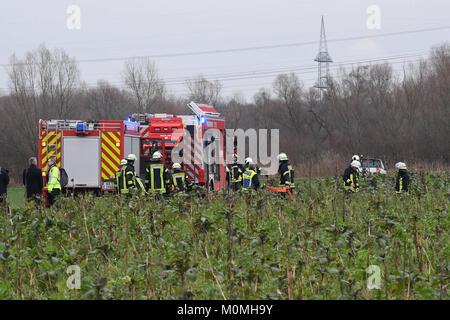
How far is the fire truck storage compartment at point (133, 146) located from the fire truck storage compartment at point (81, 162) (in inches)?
28.8

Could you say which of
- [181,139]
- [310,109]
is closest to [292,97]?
[310,109]

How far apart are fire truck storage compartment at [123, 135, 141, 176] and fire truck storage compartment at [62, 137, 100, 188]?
732 mm

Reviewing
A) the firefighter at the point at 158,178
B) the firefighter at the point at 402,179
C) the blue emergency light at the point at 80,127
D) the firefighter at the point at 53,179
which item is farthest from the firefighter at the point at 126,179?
the firefighter at the point at 402,179

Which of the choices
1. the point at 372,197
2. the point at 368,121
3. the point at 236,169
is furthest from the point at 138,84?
the point at 372,197

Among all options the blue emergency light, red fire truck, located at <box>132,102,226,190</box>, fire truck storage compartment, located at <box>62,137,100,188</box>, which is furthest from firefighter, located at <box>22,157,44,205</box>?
red fire truck, located at <box>132,102,226,190</box>

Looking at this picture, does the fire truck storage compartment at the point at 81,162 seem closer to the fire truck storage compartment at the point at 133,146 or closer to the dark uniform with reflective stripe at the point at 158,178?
the fire truck storage compartment at the point at 133,146

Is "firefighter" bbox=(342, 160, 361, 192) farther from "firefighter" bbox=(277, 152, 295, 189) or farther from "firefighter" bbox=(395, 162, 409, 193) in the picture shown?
"firefighter" bbox=(277, 152, 295, 189)

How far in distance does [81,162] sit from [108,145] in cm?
79

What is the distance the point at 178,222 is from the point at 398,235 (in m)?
3.43

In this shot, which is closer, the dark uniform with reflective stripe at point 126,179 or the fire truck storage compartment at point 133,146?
the dark uniform with reflective stripe at point 126,179

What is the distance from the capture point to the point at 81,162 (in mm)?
17562

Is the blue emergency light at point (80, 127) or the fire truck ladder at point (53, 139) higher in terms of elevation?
the blue emergency light at point (80, 127)

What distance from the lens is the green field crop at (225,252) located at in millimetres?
6070
